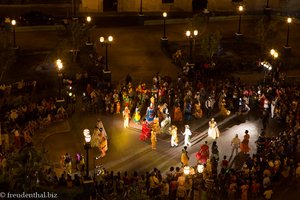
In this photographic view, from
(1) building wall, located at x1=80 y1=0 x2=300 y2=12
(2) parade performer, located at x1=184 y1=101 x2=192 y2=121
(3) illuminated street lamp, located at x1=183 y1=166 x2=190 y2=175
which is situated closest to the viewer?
(3) illuminated street lamp, located at x1=183 y1=166 x2=190 y2=175

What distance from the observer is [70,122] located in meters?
31.2

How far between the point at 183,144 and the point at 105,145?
3.69m

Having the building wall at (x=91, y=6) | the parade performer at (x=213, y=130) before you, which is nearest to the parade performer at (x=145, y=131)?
the parade performer at (x=213, y=130)

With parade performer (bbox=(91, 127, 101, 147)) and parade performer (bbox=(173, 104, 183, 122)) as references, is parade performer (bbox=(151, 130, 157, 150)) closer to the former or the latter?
parade performer (bbox=(91, 127, 101, 147))

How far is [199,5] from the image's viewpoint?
5369 centimetres

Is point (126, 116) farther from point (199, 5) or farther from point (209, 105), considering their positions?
point (199, 5)

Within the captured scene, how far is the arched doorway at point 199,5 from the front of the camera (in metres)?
53.4

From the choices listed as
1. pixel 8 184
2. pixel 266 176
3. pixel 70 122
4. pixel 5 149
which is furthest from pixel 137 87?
pixel 8 184

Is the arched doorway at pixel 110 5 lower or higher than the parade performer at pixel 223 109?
higher

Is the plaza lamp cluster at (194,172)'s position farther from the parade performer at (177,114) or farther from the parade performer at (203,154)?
the parade performer at (177,114)

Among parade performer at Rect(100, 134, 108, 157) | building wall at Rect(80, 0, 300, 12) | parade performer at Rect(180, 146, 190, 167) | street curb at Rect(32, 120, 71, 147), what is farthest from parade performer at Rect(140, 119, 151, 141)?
building wall at Rect(80, 0, 300, 12)

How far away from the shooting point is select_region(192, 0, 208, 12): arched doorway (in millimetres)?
53397

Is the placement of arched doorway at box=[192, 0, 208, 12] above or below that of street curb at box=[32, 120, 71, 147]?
above

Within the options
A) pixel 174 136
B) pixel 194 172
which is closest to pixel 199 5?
pixel 174 136
